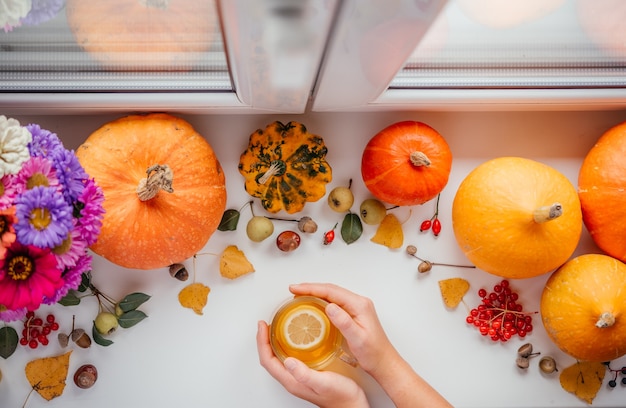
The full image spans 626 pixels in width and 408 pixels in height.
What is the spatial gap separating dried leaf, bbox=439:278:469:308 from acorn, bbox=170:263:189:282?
1.89 ft

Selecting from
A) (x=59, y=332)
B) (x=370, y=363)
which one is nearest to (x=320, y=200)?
(x=370, y=363)

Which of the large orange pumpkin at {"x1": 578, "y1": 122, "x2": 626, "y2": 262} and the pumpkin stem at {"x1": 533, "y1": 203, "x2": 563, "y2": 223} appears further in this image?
the large orange pumpkin at {"x1": 578, "y1": 122, "x2": 626, "y2": 262}

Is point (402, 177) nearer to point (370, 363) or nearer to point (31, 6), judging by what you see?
point (370, 363)

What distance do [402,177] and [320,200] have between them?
21 centimetres

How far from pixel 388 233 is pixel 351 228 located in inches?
3.5

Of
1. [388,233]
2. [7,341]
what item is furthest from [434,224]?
[7,341]

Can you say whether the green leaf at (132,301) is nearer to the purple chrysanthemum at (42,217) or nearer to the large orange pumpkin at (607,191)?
the purple chrysanthemum at (42,217)

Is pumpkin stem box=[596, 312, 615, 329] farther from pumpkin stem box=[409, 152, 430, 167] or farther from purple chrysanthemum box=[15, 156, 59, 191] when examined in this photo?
purple chrysanthemum box=[15, 156, 59, 191]

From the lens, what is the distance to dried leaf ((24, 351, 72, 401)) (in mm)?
1175

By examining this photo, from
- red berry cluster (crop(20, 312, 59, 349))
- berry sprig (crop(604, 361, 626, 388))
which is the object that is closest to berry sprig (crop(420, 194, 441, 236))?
berry sprig (crop(604, 361, 626, 388))

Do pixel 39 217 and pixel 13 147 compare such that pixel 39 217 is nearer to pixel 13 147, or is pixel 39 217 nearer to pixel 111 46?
pixel 13 147

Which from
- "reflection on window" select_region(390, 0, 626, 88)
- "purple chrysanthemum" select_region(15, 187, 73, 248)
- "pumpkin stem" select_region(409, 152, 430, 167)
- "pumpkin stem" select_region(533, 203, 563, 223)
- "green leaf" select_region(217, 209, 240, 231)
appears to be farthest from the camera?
"green leaf" select_region(217, 209, 240, 231)

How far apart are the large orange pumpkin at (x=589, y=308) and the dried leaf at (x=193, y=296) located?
0.75 metres

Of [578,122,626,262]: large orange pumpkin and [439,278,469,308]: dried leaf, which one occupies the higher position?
[578,122,626,262]: large orange pumpkin
